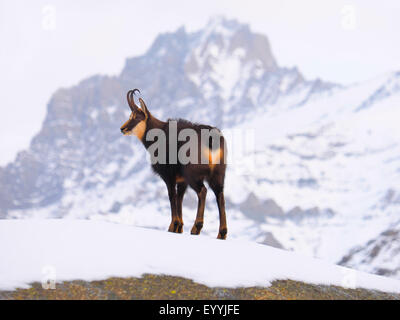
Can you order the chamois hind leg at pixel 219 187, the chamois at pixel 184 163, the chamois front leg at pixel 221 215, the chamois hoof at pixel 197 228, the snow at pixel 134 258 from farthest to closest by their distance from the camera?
the chamois front leg at pixel 221 215, the chamois hoof at pixel 197 228, the chamois hind leg at pixel 219 187, the chamois at pixel 184 163, the snow at pixel 134 258

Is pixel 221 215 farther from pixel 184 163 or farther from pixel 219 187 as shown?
pixel 184 163

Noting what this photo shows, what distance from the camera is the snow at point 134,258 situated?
11.7 meters

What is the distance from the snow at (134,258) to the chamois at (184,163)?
4.25 feet

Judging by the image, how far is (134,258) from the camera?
1249 centimetres

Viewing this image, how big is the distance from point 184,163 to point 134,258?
12.1ft

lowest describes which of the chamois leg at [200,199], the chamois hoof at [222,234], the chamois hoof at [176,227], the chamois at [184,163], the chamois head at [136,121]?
the chamois hoof at [222,234]

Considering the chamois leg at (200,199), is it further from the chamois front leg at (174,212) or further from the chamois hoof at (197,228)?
the chamois front leg at (174,212)

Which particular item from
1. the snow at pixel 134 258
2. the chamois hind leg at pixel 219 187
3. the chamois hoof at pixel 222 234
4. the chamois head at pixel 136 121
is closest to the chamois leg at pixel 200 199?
the chamois hind leg at pixel 219 187

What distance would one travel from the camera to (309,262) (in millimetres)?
15250

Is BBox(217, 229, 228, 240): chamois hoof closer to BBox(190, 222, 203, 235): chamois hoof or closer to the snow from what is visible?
BBox(190, 222, 203, 235): chamois hoof
